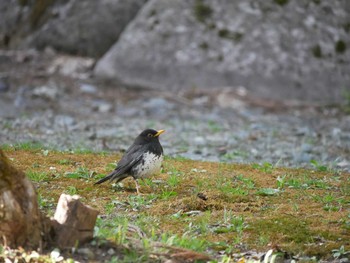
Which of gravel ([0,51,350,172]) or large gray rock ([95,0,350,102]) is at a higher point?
large gray rock ([95,0,350,102])

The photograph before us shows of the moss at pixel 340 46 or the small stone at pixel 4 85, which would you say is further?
the moss at pixel 340 46

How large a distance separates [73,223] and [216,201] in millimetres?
2685

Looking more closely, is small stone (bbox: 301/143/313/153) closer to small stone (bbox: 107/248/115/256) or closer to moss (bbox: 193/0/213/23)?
moss (bbox: 193/0/213/23)

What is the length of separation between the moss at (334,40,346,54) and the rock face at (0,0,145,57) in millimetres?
6494

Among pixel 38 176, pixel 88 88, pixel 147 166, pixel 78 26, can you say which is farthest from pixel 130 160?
pixel 78 26

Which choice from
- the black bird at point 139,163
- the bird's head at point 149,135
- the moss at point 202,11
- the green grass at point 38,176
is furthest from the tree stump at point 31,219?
the moss at point 202,11

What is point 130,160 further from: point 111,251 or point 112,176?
point 111,251

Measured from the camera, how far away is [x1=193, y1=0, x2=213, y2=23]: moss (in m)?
21.2

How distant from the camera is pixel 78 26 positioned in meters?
22.5

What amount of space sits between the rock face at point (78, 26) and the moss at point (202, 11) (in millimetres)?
2539

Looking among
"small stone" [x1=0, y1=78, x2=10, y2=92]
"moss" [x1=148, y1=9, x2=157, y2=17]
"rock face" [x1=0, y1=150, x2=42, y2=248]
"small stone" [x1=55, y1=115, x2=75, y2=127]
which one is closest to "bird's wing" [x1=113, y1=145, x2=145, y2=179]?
"rock face" [x1=0, y1=150, x2=42, y2=248]

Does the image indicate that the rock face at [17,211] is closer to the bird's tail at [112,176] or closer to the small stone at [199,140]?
the bird's tail at [112,176]

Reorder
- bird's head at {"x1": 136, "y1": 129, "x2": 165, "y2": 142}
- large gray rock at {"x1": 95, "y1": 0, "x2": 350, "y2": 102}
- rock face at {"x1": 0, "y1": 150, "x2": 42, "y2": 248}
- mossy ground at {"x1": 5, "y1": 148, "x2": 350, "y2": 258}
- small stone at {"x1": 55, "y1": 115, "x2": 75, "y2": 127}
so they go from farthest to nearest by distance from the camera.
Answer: large gray rock at {"x1": 95, "y1": 0, "x2": 350, "y2": 102}, small stone at {"x1": 55, "y1": 115, "x2": 75, "y2": 127}, bird's head at {"x1": 136, "y1": 129, "x2": 165, "y2": 142}, mossy ground at {"x1": 5, "y1": 148, "x2": 350, "y2": 258}, rock face at {"x1": 0, "y1": 150, "x2": 42, "y2": 248}

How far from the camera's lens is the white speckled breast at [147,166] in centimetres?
886
